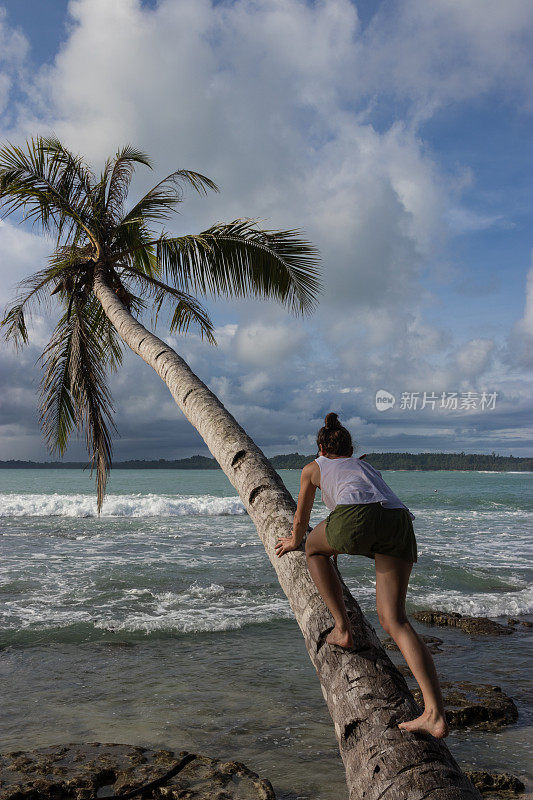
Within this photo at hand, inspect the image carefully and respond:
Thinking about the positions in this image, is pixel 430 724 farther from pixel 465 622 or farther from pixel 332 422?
pixel 465 622

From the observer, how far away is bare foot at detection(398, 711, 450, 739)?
6.62 feet

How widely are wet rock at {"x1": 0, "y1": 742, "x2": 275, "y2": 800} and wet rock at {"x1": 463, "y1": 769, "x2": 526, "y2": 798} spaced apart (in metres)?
1.43

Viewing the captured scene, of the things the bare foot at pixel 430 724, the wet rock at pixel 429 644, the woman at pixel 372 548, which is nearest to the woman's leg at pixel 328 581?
the woman at pixel 372 548

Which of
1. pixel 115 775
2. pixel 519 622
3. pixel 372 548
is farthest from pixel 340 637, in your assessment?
pixel 519 622

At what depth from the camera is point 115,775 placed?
144 inches

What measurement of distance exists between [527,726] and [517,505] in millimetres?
30833

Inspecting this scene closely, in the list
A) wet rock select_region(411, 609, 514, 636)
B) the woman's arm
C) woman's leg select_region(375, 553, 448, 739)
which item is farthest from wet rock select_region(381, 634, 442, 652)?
woman's leg select_region(375, 553, 448, 739)

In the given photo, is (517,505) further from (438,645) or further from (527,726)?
(527,726)

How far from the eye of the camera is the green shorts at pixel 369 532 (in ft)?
7.77

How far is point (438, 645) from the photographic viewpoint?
22.7 feet

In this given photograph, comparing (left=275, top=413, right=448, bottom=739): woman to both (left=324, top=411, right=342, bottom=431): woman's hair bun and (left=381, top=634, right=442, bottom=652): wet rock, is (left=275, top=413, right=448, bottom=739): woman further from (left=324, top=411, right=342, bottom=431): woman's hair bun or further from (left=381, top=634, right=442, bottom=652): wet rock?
(left=381, top=634, right=442, bottom=652): wet rock

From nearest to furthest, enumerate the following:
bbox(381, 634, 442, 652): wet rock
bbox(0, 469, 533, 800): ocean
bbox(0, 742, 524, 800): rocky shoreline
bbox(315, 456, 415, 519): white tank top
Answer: bbox(315, 456, 415, 519): white tank top, bbox(0, 742, 524, 800): rocky shoreline, bbox(0, 469, 533, 800): ocean, bbox(381, 634, 442, 652): wet rock

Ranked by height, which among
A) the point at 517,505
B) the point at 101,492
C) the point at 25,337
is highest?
the point at 25,337

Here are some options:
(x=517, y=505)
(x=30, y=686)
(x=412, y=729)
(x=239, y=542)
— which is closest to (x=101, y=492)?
(x=30, y=686)
